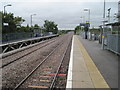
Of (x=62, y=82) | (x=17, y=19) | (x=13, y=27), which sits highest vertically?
(x=17, y=19)

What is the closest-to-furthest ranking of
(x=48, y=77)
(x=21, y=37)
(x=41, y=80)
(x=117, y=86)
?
(x=117, y=86) < (x=41, y=80) < (x=48, y=77) < (x=21, y=37)

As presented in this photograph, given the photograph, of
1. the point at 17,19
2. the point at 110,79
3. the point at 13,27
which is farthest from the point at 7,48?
the point at 17,19

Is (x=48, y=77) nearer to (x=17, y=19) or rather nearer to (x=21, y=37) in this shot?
(x=21, y=37)

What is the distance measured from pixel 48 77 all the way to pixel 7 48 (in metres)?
10.3

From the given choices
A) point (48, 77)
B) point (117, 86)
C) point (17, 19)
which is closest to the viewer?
point (117, 86)

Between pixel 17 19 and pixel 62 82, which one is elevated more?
pixel 17 19

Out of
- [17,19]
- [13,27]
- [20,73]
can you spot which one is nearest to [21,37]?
[13,27]

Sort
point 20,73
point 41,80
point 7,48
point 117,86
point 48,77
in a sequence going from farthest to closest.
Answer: point 7,48
point 20,73
point 48,77
point 41,80
point 117,86

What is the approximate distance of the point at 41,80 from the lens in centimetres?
609

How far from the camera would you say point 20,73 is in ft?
23.6

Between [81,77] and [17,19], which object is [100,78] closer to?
[81,77]

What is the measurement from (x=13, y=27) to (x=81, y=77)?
3170 centimetres

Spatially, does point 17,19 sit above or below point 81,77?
above

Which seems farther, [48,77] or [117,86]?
[48,77]
